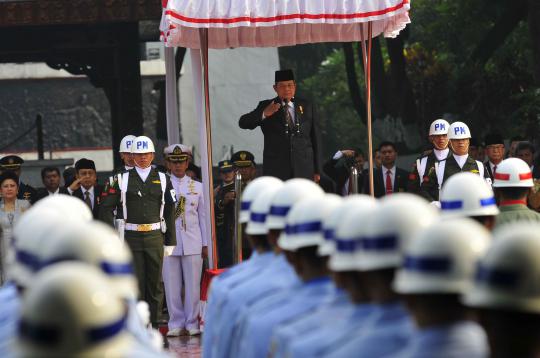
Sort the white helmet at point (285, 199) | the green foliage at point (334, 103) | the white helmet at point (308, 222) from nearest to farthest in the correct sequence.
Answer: the white helmet at point (308, 222), the white helmet at point (285, 199), the green foliage at point (334, 103)

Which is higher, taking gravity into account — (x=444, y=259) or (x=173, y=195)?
(x=444, y=259)

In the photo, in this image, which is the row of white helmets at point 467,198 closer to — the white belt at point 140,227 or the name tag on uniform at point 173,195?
the white belt at point 140,227

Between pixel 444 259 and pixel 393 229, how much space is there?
54 centimetres

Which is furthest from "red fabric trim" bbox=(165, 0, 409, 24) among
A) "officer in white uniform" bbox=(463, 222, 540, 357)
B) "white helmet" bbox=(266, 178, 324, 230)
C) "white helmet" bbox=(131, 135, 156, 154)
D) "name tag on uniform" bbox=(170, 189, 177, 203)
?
"officer in white uniform" bbox=(463, 222, 540, 357)

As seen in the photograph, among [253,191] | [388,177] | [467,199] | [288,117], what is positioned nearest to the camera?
[467,199]

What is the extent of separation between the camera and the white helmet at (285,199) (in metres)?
6.13

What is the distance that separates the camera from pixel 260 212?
6715 millimetres

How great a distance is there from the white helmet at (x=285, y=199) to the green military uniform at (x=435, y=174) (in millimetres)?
6643

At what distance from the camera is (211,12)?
11.6 metres

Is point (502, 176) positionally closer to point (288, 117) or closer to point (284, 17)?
point (284, 17)

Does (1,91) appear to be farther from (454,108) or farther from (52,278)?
(52,278)

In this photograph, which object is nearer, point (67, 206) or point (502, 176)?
point (67, 206)

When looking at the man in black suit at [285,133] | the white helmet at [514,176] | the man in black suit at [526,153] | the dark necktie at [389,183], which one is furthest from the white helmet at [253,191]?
the man in black suit at [526,153]

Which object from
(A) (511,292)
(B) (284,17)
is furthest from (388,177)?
(A) (511,292)
